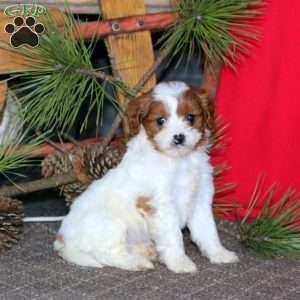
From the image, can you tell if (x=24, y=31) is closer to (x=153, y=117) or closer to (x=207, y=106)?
(x=153, y=117)

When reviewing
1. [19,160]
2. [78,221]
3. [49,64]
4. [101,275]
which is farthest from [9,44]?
[101,275]

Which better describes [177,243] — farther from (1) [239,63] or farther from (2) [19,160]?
(1) [239,63]

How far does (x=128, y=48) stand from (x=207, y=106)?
0.63 metres

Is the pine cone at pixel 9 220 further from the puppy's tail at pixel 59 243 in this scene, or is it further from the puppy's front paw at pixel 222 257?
the puppy's front paw at pixel 222 257

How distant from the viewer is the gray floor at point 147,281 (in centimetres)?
357

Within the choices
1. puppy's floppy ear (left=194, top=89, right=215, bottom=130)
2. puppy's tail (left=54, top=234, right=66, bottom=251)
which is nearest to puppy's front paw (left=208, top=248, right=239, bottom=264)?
puppy's floppy ear (left=194, top=89, right=215, bottom=130)

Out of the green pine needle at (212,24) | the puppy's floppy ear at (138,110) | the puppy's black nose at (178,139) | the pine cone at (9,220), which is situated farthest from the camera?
the pine cone at (9,220)

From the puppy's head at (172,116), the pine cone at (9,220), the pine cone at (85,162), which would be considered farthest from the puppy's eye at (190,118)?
the pine cone at (9,220)

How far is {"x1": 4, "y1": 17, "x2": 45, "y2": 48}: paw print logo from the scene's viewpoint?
4027mm

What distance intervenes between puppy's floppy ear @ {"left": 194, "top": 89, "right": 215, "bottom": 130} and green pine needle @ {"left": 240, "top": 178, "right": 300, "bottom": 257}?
1.84 ft

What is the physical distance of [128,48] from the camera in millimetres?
4270

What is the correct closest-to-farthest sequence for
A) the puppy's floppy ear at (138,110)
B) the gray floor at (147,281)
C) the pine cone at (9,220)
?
the gray floor at (147,281)
the puppy's floppy ear at (138,110)
the pine cone at (9,220)

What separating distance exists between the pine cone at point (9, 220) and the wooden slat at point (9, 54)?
30.0 inches

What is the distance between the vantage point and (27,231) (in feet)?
15.3
